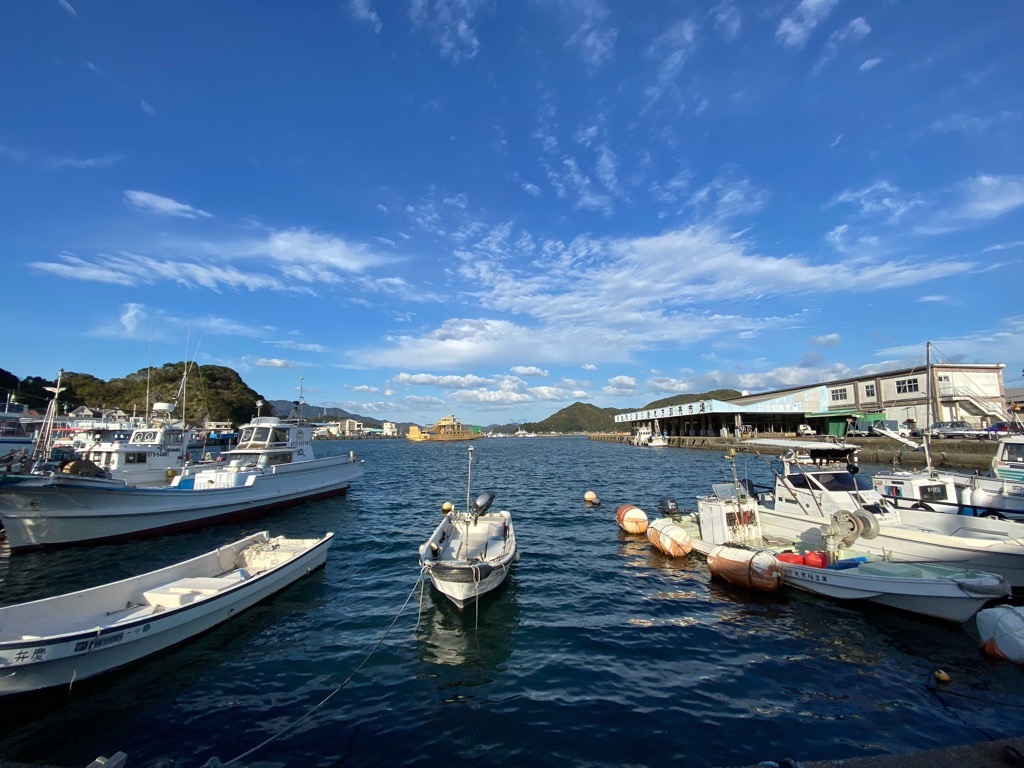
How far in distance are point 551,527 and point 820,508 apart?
35.1ft

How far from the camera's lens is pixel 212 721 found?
744 cm

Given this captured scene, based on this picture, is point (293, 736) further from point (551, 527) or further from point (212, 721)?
point (551, 527)

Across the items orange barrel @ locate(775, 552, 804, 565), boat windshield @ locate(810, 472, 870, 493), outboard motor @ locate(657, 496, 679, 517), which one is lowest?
orange barrel @ locate(775, 552, 804, 565)

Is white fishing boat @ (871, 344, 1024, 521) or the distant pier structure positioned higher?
the distant pier structure

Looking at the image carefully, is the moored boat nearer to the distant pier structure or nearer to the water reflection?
the distant pier structure

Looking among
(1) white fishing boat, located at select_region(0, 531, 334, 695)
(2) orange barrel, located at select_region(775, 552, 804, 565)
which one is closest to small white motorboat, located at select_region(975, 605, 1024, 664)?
(2) orange barrel, located at select_region(775, 552, 804, 565)

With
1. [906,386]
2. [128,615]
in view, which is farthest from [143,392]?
[906,386]

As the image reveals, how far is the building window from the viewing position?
175ft

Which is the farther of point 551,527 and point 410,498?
point 410,498

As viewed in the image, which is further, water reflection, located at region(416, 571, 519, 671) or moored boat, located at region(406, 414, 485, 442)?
moored boat, located at region(406, 414, 485, 442)

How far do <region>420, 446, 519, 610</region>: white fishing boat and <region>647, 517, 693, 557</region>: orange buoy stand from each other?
562 centimetres

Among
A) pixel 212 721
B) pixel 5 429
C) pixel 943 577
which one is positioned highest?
pixel 5 429

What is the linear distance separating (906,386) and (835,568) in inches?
2255

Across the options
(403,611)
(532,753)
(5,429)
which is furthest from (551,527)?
(5,429)
